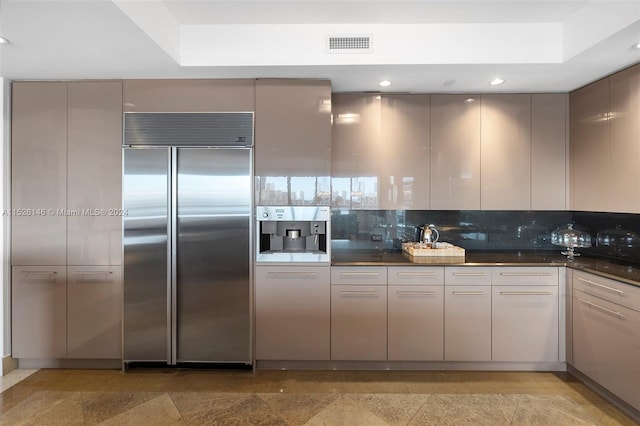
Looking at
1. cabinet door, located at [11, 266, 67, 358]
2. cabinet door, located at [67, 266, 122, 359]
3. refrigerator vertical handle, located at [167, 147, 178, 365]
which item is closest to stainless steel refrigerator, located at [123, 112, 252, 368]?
refrigerator vertical handle, located at [167, 147, 178, 365]

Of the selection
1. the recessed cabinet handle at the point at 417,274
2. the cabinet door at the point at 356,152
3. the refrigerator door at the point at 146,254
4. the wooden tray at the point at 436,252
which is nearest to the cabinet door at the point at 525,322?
the wooden tray at the point at 436,252

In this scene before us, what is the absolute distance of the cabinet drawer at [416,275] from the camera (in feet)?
8.77

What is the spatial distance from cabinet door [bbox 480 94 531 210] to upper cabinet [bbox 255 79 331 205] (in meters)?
1.56

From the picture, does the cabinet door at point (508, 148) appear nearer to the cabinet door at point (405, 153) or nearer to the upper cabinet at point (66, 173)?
the cabinet door at point (405, 153)

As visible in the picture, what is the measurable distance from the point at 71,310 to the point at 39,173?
45.7 inches

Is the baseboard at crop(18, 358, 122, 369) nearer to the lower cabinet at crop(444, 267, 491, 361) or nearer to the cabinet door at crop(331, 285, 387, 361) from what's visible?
the cabinet door at crop(331, 285, 387, 361)

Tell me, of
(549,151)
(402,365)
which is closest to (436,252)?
(402,365)

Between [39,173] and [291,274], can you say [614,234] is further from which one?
[39,173]

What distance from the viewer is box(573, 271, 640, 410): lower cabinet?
2.11 metres

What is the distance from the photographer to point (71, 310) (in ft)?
8.95

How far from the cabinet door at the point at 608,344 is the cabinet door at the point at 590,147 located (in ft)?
2.82

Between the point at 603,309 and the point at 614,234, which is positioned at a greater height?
the point at 614,234

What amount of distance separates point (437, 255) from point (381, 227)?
0.66m

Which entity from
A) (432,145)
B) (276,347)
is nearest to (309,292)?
(276,347)
